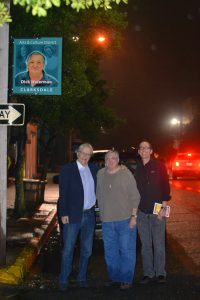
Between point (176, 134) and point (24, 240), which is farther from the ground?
point (176, 134)

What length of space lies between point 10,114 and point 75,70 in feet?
12.3

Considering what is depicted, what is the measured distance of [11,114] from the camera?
8758mm

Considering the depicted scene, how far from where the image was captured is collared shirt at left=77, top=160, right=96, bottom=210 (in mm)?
7605

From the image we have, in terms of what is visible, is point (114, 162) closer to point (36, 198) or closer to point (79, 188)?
point (79, 188)

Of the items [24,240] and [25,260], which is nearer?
[25,260]

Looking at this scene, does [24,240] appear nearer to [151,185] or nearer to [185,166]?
[151,185]

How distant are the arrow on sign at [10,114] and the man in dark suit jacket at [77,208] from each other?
1.60 meters

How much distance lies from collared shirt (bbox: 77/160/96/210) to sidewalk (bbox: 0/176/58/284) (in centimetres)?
154

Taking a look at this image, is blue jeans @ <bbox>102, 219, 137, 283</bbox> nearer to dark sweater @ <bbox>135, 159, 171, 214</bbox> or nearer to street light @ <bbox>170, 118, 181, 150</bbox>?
dark sweater @ <bbox>135, 159, 171, 214</bbox>

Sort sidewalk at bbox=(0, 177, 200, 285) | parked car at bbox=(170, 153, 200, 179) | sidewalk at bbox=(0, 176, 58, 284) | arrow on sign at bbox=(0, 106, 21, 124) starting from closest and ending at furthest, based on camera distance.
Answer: sidewalk at bbox=(0, 176, 58, 284) → sidewalk at bbox=(0, 177, 200, 285) → arrow on sign at bbox=(0, 106, 21, 124) → parked car at bbox=(170, 153, 200, 179)

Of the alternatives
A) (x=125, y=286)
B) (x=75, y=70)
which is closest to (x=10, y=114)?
(x=125, y=286)

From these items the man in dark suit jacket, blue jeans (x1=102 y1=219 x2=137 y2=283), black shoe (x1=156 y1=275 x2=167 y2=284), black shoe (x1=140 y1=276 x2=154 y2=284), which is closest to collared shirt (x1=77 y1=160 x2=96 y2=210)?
the man in dark suit jacket

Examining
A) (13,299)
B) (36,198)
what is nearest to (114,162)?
(13,299)

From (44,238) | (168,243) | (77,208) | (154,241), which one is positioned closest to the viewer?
(77,208)
